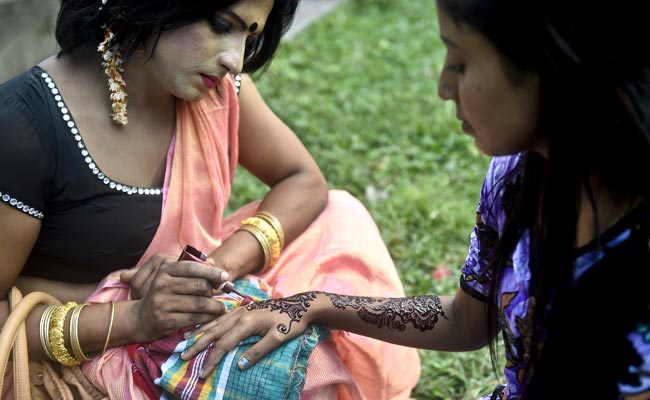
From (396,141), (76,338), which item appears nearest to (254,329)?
(76,338)

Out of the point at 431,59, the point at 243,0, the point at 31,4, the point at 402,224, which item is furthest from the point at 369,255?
the point at 431,59

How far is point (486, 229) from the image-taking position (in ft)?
6.79

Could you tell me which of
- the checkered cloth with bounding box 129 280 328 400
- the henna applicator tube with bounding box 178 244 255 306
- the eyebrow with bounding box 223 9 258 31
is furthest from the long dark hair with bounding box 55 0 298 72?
the checkered cloth with bounding box 129 280 328 400

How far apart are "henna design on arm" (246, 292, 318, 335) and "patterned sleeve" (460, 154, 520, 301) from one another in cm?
42

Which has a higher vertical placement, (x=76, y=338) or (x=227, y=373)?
(x=76, y=338)

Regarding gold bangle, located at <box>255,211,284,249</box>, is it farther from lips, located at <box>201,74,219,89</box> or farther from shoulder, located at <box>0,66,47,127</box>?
shoulder, located at <box>0,66,47,127</box>

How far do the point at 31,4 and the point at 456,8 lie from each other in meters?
3.80

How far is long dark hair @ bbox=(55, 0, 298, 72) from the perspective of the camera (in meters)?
2.26

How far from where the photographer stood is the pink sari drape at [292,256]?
7.73 ft

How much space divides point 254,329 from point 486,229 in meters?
0.65

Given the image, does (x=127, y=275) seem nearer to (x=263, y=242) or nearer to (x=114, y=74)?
(x=263, y=242)

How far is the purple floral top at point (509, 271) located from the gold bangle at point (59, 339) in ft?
3.50

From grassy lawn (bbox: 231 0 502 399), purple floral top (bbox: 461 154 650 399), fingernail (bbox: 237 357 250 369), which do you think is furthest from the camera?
grassy lawn (bbox: 231 0 502 399)

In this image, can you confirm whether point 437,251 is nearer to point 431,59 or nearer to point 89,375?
point 89,375
